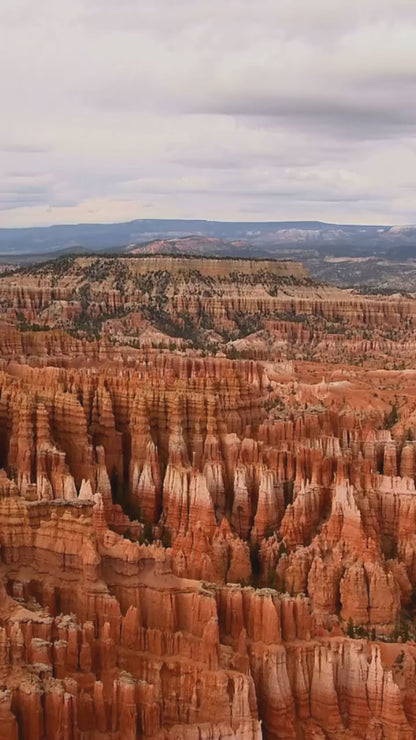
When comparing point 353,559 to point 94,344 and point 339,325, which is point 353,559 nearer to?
point 94,344

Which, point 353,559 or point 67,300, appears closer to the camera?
point 353,559

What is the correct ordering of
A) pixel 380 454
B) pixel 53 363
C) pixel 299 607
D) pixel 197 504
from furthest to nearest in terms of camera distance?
pixel 53 363
pixel 380 454
pixel 197 504
pixel 299 607

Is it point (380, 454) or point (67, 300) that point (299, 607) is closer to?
point (380, 454)

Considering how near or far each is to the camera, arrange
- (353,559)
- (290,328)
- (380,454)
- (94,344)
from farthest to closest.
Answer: (290,328) < (94,344) < (380,454) < (353,559)

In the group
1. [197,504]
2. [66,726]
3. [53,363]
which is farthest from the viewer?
[53,363]

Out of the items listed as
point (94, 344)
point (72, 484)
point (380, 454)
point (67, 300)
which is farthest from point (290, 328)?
point (72, 484)

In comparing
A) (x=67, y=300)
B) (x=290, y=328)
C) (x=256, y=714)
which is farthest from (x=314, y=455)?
(x=67, y=300)

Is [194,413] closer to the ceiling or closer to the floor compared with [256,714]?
closer to the ceiling
